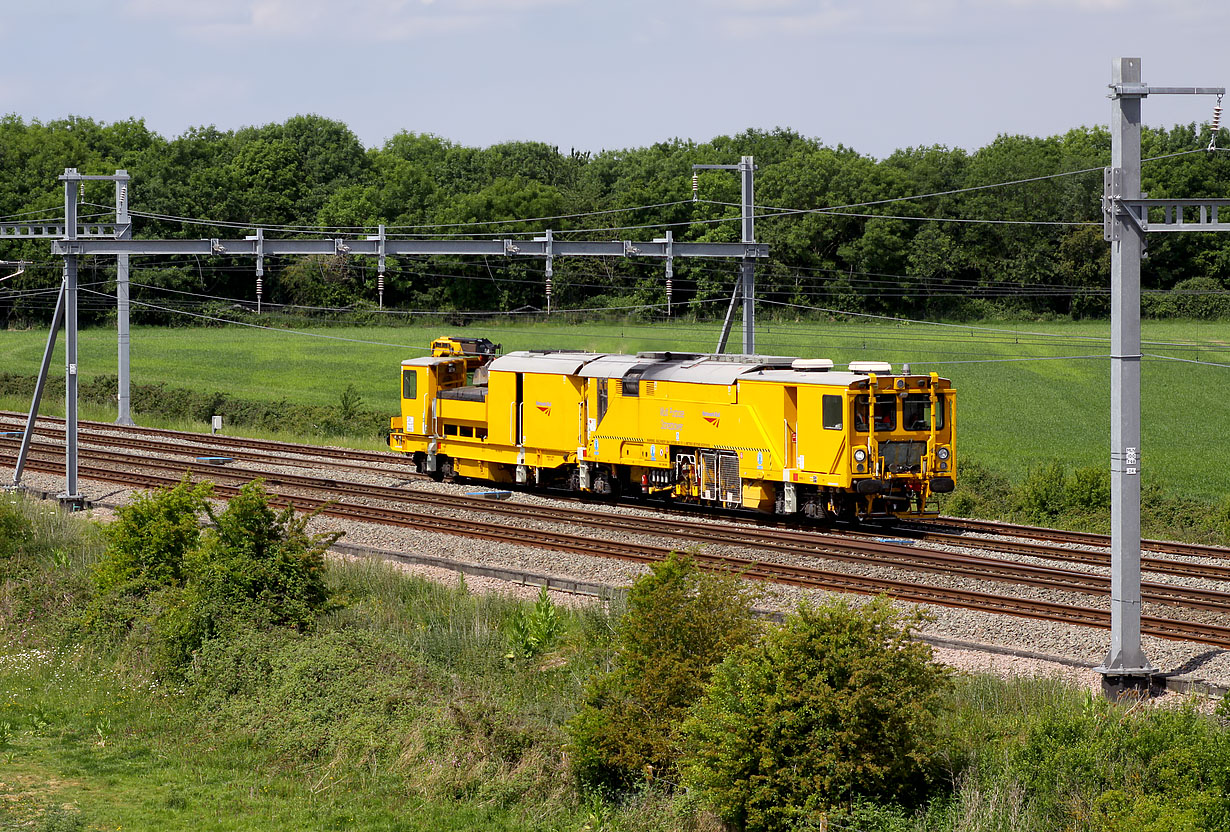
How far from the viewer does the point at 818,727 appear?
11.0m

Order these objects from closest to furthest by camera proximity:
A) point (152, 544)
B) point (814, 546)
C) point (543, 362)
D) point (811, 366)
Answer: point (152, 544), point (814, 546), point (811, 366), point (543, 362)

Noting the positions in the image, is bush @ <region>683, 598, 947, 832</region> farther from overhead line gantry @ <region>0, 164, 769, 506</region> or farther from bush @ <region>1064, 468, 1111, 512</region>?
bush @ <region>1064, 468, 1111, 512</region>

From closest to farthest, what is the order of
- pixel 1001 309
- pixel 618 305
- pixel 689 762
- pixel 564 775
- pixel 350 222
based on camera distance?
1. pixel 689 762
2. pixel 564 775
3. pixel 618 305
4. pixel 1001 309
5. pixel 350 222

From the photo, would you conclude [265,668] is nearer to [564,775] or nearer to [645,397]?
[564,775]

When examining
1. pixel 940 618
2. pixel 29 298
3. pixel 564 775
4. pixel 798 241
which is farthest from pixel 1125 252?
pixel 29 298

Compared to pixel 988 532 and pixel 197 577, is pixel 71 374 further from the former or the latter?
pixel 988 532

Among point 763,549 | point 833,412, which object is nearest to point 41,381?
point 763,549

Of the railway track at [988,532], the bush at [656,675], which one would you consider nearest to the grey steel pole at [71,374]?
the railway track at [988,532]

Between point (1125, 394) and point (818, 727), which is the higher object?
point (1125, 394)

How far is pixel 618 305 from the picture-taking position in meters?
71.8

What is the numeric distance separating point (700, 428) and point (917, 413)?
4457 mm

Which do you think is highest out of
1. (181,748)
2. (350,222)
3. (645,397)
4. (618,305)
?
(350,222)

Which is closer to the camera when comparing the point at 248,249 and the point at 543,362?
the point at 248,249

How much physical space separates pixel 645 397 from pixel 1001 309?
53104mm
